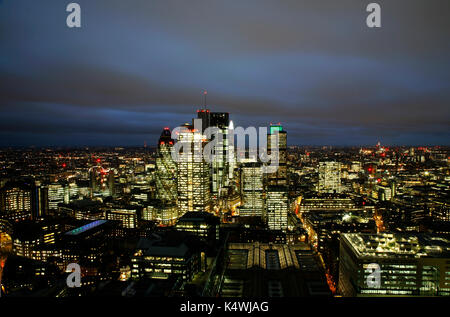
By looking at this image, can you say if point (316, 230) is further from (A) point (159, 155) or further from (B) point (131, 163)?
(B) point (131, 163)

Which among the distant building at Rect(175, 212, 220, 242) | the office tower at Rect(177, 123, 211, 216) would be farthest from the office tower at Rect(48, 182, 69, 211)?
the distant building at Rect(175, 212, 220, 242)

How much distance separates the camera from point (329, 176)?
2597 cm

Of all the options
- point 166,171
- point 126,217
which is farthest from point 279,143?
point 126,217

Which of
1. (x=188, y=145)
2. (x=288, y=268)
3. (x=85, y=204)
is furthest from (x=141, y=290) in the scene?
(x=188, y=145)

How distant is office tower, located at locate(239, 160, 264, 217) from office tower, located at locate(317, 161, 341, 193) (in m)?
7.54

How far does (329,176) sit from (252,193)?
9.67 meters

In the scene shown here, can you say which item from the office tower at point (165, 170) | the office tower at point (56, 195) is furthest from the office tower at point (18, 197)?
the office tower at point (165, 170)

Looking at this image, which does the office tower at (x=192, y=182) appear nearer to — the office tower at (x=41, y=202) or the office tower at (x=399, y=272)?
the office tower at (x=41, y=202)

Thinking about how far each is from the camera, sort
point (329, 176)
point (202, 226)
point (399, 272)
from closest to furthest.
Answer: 1. point (399, 272)
2. point (202, 226)
3. point (329, 176)

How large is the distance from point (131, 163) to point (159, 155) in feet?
37.8

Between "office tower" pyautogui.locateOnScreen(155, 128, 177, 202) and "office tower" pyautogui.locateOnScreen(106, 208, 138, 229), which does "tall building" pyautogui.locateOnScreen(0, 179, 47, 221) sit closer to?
"office tower" pyautogui.locateOnScreen(106, 208, 138, 229)

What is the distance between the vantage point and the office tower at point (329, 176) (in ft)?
84.8

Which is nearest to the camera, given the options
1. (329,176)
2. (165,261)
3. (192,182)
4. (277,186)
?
(165,261)

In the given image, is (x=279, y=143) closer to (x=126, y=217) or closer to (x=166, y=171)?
(x=166, y=171)
